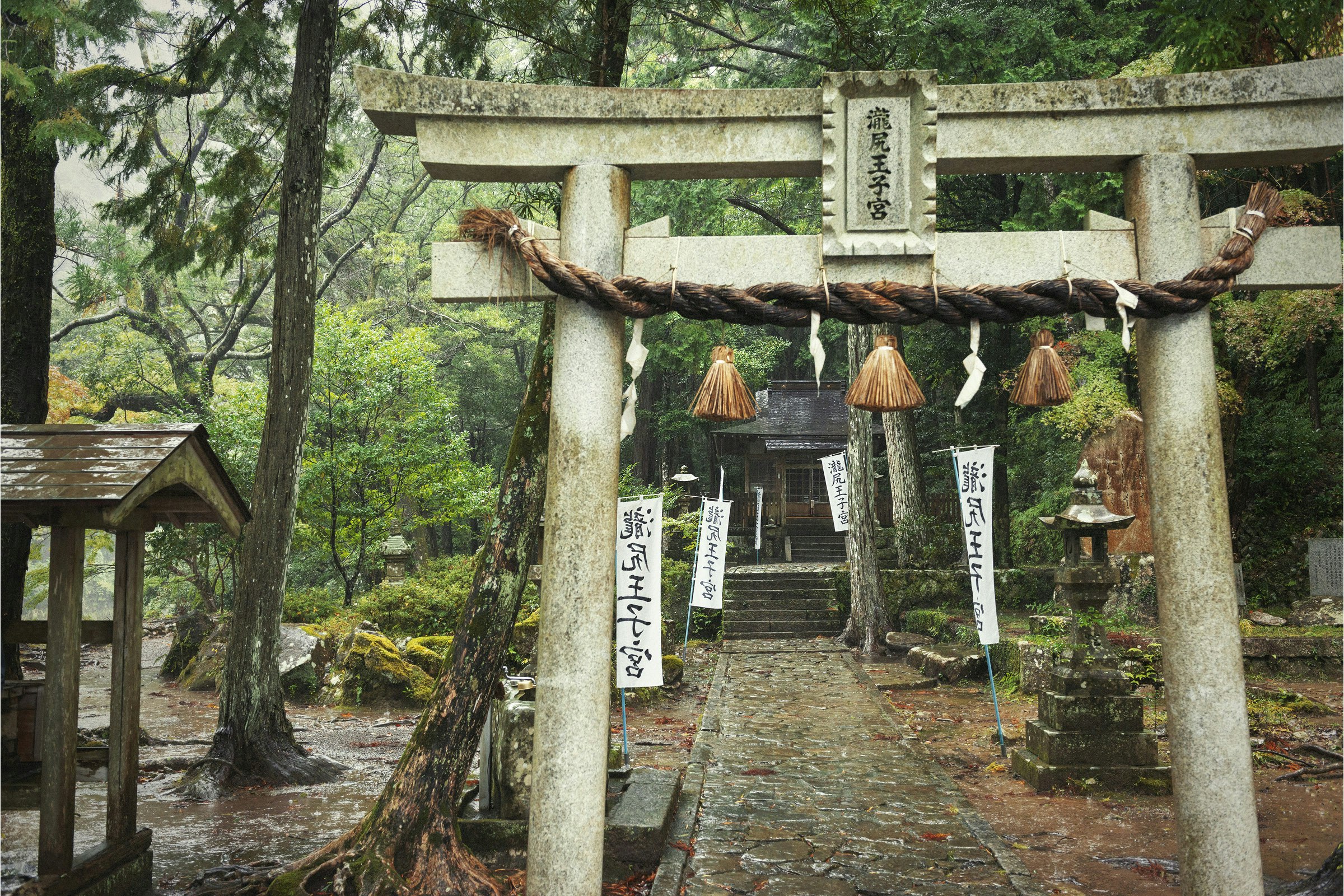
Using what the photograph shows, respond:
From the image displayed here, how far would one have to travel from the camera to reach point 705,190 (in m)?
17.4

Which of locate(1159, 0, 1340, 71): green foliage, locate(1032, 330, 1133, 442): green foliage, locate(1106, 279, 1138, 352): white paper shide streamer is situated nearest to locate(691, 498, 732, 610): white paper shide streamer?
locate(1032, 330, 1133, 442): green foliage

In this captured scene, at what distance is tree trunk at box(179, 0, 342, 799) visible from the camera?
8.05 m

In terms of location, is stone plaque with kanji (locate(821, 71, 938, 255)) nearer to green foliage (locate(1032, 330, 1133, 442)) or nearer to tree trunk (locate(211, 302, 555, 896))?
tree trunk (locate(211, 302, 555, 896))

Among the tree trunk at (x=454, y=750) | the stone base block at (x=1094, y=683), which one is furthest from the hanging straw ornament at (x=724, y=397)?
the stone base block at (x=1094, y=683)

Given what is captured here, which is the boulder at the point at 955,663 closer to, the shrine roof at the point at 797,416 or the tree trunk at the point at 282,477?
the tree trunk at the point at 282,477

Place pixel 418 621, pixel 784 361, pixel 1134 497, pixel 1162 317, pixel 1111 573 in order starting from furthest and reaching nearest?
pixel 784 361, pixel 1134 497, pixel 418 621, pixel 1111 573, pixel 1162 317

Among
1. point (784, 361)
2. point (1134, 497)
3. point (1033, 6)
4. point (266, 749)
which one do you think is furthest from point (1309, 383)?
point (784, 361)

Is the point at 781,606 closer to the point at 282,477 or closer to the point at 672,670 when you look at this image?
the point at 672,670

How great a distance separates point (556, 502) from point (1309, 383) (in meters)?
16.6

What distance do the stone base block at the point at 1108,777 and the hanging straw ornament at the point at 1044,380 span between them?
14.2 feet

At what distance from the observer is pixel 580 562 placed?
4.05 meters

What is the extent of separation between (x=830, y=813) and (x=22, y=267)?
8319 millimetres

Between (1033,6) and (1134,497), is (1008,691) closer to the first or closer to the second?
(1134,497)

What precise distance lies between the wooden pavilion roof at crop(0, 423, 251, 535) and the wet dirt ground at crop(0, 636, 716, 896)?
6.44ft
